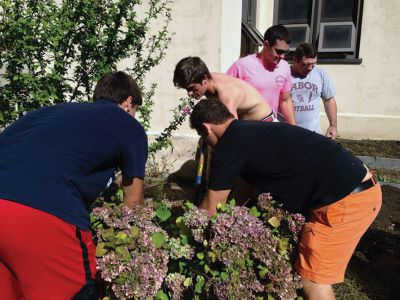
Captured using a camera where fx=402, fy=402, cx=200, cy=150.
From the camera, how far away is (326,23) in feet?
27.9

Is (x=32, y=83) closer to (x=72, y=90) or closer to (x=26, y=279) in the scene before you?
(x=72, y=90)

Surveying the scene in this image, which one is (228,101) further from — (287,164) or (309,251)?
(309,251)

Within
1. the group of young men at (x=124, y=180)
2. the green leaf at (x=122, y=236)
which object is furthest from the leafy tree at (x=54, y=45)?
the green leaf at (x=122, y=236)

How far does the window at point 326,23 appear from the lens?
26.8 ft

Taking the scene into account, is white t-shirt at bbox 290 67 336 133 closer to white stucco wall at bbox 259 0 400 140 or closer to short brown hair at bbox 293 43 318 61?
short brown hair at bbox 293 43 318 61

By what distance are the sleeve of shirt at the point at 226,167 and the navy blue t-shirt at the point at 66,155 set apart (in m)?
0.42

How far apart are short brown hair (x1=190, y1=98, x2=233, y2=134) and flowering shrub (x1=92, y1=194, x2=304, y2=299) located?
0.44 m

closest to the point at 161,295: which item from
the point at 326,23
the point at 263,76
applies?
the point at 263,76

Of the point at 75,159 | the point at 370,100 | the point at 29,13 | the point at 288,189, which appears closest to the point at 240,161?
the point at 288,189

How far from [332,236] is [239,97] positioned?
4.35 ft

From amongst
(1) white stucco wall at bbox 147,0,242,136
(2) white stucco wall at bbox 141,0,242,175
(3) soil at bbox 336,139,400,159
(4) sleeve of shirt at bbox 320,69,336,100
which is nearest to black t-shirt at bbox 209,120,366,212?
(4) sleeve of shirt at bbox 320,69,336,100

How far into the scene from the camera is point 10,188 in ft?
5.33

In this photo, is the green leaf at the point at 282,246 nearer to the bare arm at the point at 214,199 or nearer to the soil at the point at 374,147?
the bare arm at the point at 214,199

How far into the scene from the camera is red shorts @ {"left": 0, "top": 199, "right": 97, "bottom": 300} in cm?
160
